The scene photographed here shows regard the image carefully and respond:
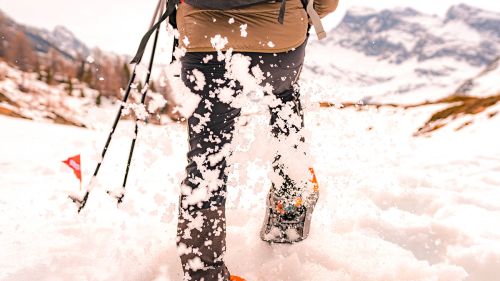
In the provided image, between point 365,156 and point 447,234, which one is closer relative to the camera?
point 447,234

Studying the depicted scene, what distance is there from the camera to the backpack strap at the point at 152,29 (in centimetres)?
197

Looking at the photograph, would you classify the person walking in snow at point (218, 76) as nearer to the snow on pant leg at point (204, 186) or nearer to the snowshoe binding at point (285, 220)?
the snow on pant leg at point (204, 186)

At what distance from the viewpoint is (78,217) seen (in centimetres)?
306

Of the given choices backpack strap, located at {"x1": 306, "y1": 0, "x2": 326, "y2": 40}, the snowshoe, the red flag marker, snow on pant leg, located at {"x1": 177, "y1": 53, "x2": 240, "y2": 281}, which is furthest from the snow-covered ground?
backpack strap, located at {"x1": 306, "y1": 0, "x2": 326, "y2": 40}

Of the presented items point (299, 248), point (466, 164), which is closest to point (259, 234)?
point (299, 248)

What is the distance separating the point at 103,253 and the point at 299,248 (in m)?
1.41

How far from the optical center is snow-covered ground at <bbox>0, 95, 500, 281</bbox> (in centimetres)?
242

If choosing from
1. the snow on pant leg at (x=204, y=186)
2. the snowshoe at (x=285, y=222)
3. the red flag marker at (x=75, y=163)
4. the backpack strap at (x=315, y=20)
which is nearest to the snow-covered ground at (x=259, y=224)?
the snowshoe at (x=285, y=222)

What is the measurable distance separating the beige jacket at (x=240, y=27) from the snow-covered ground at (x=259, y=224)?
2.78 feet

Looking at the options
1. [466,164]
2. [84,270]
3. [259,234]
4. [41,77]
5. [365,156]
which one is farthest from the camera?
[41,77]

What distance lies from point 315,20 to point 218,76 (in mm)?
663

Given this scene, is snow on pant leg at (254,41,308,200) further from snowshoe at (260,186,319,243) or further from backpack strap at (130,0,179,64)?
backpack strap at (130,0,179,64)

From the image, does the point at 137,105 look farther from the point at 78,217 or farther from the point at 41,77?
the point at 41,77

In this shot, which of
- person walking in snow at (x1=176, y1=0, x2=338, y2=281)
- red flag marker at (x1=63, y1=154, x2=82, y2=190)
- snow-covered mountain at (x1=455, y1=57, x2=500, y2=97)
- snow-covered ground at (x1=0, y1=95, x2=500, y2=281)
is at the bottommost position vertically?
snow-covered mountain at (x1=455, y1=57, x2=500, y2=97)
